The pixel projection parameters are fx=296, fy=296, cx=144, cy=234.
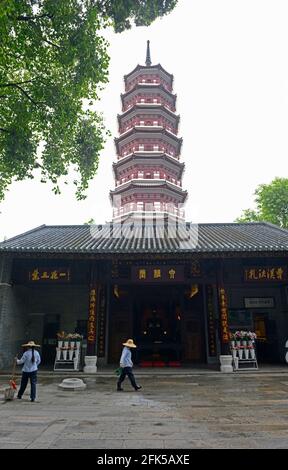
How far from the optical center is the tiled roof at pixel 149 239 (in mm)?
10797

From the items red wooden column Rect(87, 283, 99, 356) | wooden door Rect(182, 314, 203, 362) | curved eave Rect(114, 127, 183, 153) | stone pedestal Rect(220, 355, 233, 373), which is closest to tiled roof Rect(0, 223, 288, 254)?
red wooden column Rect(87, 283, 99, 356)

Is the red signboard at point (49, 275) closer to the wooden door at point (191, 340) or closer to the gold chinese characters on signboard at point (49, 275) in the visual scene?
the gold chinese characters on signboard at point (49, 275)

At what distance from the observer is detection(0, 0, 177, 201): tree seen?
8406 millimetres

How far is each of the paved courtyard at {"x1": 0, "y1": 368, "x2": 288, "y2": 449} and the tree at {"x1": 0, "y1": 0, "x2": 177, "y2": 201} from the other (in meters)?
7.84

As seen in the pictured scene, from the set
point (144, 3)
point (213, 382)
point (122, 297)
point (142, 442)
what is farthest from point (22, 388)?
point (144, 3)

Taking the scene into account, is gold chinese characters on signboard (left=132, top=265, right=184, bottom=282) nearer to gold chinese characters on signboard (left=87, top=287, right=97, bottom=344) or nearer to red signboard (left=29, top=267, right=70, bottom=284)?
gold chinese characters on signboard (left=87, top=287, right=97, bottom=344)

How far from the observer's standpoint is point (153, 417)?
5176mm

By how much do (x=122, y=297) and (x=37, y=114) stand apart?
8.03 metres

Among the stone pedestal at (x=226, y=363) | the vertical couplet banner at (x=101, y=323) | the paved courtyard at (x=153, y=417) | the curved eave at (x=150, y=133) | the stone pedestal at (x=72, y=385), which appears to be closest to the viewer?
the paved courtyard at (x=153, y=417)

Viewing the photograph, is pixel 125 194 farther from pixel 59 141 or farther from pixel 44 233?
pixel 59 141

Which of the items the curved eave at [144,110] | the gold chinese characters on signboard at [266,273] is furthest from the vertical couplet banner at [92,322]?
the curved eave at [144,110]

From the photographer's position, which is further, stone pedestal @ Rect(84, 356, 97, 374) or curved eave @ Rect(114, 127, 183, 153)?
curved eave @ Rect(114, 127, 183, 153)

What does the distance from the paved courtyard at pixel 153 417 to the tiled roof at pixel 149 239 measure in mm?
4427

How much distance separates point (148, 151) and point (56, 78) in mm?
15034
